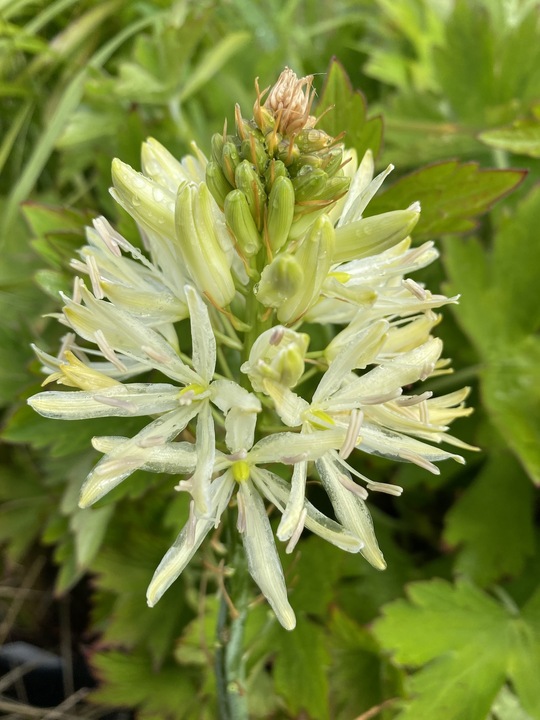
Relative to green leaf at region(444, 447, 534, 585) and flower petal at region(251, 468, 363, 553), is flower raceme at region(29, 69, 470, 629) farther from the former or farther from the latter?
green leaf at region(444, 447, 534, 585)

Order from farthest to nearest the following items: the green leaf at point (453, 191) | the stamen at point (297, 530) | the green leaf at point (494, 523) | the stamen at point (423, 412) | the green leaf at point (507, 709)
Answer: the green leaf at point (494, 523) → the green leaf at point (507, 709) → the green leaf at point (453, 191) → the stamen at point (423, 412) → the stamen at point (297, 530)

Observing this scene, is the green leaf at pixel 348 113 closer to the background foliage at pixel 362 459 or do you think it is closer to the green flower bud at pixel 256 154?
the background foliage at pixel 362 459

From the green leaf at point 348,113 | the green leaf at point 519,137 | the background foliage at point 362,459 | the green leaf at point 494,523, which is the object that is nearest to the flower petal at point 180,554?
the background foliage at point 362,459

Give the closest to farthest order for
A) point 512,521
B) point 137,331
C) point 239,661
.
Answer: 1. point 137,331
2. point 239,661
3. point 512,521

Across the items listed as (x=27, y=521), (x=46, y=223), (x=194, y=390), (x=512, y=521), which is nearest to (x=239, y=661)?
(x=194, y=390)

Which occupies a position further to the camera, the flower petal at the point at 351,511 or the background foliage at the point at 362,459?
the background foliage at the point at 362,459

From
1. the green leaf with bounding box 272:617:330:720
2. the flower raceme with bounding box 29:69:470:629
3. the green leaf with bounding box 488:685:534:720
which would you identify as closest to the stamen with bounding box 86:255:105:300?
the flower raceme with bounding box 29:69:470:629

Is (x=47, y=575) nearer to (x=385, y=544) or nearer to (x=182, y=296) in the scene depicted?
(x=385, y=544)
